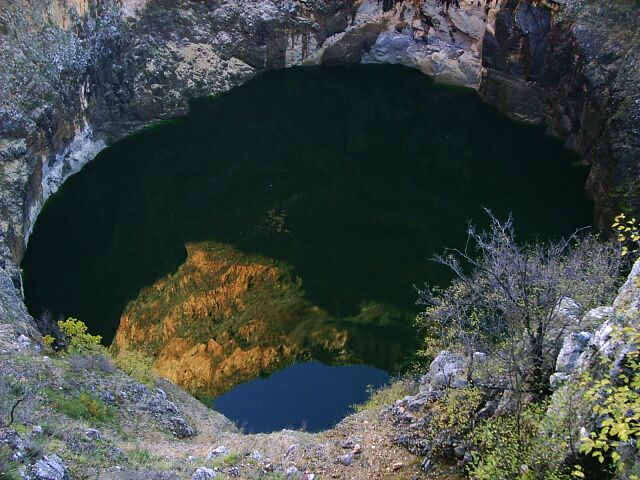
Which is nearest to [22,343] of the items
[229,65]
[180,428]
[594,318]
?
[180,428]

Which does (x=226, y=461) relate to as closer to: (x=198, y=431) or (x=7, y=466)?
(x=7, y=466)

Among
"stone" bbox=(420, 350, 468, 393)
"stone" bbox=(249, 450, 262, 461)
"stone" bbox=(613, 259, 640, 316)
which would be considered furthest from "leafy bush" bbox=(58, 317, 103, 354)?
"stone" bbox=(613, 259, 640, 316)

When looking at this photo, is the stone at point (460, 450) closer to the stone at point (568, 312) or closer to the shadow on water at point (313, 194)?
the stone at point (568, 312)

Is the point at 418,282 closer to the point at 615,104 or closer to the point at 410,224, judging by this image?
Answer: the point at 410,224

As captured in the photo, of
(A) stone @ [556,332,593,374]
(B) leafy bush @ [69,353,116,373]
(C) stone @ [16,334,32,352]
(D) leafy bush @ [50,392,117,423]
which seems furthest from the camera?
(B) leafy bush @ [69,353,116,373]

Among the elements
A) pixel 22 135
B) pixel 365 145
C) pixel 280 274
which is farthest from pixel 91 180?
pixel 365 145

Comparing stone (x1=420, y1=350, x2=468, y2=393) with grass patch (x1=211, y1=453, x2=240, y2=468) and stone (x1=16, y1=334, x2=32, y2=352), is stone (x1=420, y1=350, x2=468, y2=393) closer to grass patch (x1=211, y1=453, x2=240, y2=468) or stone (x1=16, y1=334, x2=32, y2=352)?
grass patch (x1=211, y1=453, x2=240, y2=468)
